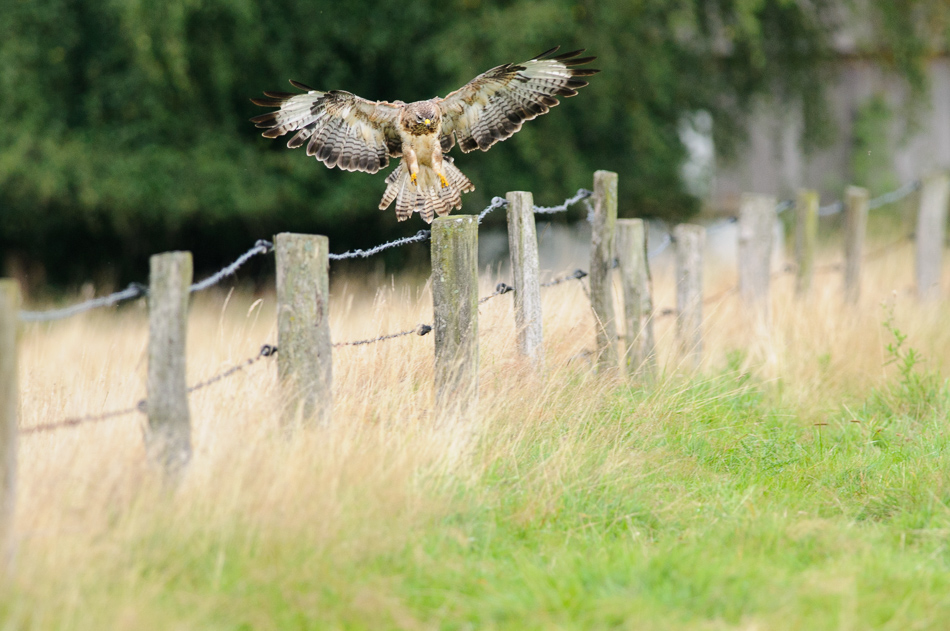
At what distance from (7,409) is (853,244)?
22.4 ft

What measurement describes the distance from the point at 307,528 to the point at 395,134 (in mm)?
3480

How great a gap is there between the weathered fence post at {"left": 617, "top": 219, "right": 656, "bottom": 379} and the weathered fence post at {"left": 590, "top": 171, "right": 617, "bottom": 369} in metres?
0.17

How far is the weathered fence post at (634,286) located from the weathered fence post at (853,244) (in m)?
3.03

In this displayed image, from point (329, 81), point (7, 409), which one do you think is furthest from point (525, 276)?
point (329, 81)

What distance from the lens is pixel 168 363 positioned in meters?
3.21

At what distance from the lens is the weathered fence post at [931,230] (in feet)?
28.8

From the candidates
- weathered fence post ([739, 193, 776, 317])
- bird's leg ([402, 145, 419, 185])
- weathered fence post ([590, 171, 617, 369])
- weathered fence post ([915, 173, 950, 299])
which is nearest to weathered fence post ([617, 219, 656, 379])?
weathered fence post ([590, 171, 617, 369])

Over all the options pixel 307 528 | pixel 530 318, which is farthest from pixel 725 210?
pixel 307 528

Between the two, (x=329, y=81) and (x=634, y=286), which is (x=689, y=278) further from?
(x=329, y=81)

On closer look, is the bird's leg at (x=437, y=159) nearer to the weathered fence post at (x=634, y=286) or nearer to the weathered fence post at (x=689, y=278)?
the weathered fence post at (x=634, y=286)

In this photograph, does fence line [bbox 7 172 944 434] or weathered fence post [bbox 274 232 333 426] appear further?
weathered fence post [bbox 274 232 333 426]

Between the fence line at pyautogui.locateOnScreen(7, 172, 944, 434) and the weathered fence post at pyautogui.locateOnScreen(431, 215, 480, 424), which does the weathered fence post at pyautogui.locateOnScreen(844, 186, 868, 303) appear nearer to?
the fence line at pyautogui.locateOnScreen(7, 172, 944, 434)

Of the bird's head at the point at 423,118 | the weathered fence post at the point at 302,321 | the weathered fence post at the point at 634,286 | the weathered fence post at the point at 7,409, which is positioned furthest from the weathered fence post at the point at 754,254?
the weathered fence post at the point at 7,409

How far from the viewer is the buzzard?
5.76 meters
